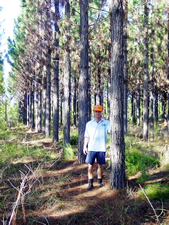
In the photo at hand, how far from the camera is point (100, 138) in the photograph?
15.6 feet

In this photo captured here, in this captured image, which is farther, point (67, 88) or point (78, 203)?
point (67, 88)

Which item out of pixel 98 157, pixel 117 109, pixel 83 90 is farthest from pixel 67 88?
pixel 98 157

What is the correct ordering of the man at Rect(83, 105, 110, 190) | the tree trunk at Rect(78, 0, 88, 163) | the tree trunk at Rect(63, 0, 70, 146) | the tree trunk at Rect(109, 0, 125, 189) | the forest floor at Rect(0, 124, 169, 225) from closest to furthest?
1. the forest floor at Rect(0, 124, 169, 225)
2. the tree trunk at Rect(109, 0, 125, 189)
3. the man at Rect(83, 105, 110, 190)
4. the tree trunk at Rect(78, 0, 88, 163)
5. the tree trunk at Rect(63, 0, 70, 146)

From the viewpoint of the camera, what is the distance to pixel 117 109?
4664 mm

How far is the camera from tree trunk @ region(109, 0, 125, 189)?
4613 mm

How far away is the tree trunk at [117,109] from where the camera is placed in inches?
182

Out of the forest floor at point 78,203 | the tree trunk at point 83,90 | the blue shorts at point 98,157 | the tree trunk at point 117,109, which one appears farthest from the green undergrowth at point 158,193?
the tree trunk at point 83,90

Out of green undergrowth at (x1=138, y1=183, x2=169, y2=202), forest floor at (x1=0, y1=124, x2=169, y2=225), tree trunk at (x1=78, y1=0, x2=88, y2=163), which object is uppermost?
tree trunk at (x1=78, y1=0, x2=88, y2=163)

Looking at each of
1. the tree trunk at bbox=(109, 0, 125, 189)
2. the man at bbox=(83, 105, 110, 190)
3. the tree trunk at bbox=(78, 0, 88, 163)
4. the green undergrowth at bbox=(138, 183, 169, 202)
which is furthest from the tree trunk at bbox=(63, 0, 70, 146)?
the green undergrowth at bbox=(138, 183, 169, 202)

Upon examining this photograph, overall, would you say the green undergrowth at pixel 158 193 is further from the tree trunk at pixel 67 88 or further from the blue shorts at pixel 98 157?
the tree trunk at pixel 67 88

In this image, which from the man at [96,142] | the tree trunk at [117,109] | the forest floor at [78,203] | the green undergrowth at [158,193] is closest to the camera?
the forest floor at [78,203]

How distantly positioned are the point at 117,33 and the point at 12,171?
193 inches

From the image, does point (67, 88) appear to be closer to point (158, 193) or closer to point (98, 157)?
point (98, 157)

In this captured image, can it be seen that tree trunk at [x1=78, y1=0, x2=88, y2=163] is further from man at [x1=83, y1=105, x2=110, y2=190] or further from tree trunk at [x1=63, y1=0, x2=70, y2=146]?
man at [x1=83, y1=105, x2=110, y2=190]
